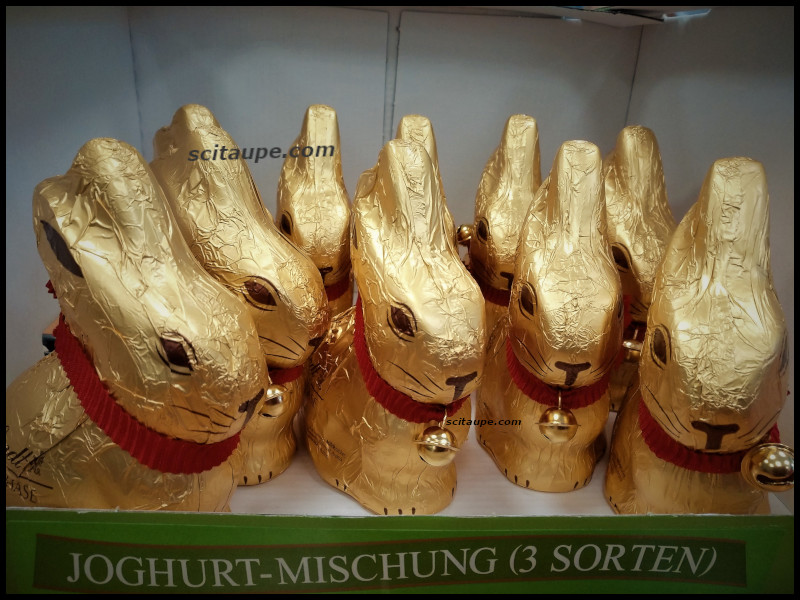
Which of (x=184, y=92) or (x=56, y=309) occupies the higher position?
(x=184, y=92)

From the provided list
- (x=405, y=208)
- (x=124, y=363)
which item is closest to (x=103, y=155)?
(x=124, y=363)

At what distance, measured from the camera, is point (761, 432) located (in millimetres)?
723

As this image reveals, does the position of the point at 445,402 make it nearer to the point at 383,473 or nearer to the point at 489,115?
the point at 383,473

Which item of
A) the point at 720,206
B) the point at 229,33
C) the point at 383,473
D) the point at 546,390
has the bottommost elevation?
the point at 383,473

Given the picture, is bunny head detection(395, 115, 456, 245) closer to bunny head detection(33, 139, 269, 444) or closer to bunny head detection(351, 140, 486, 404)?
bunny head detection(351, 140, 486, 404)

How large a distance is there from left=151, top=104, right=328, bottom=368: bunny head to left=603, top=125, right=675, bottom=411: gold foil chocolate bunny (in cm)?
47

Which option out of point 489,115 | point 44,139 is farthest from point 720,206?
point 44,139

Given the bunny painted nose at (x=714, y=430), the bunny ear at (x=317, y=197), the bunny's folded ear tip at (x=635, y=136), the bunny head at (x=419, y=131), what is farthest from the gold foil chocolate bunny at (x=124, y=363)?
the bunny's folded ear tip at (x=635, y=136)

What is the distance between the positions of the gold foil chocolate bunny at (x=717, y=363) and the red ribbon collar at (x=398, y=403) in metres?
0.25

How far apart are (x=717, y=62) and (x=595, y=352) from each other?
43 cm

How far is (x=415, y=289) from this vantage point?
29.0 inches

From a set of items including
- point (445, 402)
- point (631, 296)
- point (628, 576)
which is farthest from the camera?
point (631, 296)

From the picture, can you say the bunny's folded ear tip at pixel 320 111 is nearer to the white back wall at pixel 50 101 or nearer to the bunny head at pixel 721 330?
the white back wall at pixel 50 101

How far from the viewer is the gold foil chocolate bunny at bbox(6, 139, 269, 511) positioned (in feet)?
1.96
